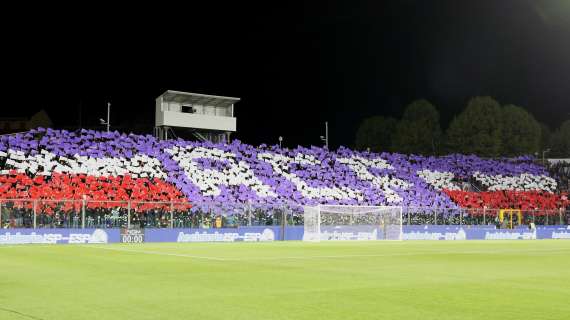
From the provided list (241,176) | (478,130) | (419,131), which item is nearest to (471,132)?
(478,130)

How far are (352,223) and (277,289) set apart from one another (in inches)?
1429

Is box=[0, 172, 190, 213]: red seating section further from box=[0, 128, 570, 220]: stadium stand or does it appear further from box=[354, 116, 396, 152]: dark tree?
box=[354, 116, 396, 152]: dark tree

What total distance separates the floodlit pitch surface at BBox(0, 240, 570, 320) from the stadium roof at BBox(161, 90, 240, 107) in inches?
1615

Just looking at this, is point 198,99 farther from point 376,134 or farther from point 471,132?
point 376,134

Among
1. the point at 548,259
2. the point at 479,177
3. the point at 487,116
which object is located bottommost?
the point at 548,259

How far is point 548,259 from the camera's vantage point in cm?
2981

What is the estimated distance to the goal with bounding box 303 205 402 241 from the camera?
166 ft

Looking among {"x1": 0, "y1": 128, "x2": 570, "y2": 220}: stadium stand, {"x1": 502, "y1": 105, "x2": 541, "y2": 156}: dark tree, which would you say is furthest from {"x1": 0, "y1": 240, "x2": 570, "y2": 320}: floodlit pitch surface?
{"x1": 502, "y1": 105, "x2": 541, "y2": 156}: dark tree

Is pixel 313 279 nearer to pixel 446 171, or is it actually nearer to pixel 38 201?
pixel 38 201

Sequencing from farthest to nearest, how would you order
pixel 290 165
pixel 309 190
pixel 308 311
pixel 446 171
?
1. pixel 446 171
2. pixel 290 165
3. pixel 309 190
4. pixel 308 311

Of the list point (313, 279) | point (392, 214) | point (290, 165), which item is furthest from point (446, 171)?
point (313, 279)

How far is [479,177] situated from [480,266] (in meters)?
53.9

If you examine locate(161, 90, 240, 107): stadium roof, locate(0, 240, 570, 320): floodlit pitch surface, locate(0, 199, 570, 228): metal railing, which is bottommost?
locate(0, 240, 570, 320): floodlit pitch surface

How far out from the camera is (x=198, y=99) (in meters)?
68.7
